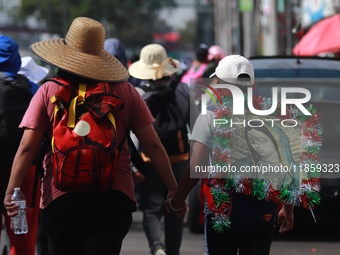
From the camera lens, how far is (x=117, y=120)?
221 inches

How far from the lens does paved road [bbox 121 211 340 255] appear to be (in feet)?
→ 31.6

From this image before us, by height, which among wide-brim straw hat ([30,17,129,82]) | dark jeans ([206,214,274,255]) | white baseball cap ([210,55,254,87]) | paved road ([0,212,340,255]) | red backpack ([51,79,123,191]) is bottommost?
paved road ([0,212,340,255])

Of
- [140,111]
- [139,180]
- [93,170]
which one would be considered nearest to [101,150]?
[93,170]

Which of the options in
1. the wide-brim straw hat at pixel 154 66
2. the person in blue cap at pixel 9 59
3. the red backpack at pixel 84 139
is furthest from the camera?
the wide-brim straw hat at pixel 154 66

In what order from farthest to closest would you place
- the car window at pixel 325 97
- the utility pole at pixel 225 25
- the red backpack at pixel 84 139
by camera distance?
the utility pole at pixel 225 25, the car window at pixel 325 97, the red backpack at pixel 84 139

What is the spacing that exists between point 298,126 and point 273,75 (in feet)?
17.0

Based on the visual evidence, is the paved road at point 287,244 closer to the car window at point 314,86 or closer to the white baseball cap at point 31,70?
the car window at point 314,86

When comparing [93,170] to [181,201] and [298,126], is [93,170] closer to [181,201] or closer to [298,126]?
[181,201]

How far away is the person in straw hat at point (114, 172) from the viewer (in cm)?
551

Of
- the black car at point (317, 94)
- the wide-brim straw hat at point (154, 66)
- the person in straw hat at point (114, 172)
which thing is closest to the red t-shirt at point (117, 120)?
the person in straw hat at point (114, 172)

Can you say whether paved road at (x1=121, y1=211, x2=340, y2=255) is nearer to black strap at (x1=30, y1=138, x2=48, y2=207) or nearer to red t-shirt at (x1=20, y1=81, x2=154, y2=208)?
black strap at (x1=30, y1=138, x2=48, y2=207)

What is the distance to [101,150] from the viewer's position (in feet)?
17.6

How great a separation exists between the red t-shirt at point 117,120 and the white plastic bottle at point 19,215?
23 cm

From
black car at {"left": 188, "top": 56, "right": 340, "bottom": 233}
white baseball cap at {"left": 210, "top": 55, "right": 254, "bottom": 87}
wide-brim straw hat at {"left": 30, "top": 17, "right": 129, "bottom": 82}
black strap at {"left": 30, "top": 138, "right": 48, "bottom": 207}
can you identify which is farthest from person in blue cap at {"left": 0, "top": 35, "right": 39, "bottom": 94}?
black car at {"left": 188, "top": 56, "right": 340, "bottom": 233}
